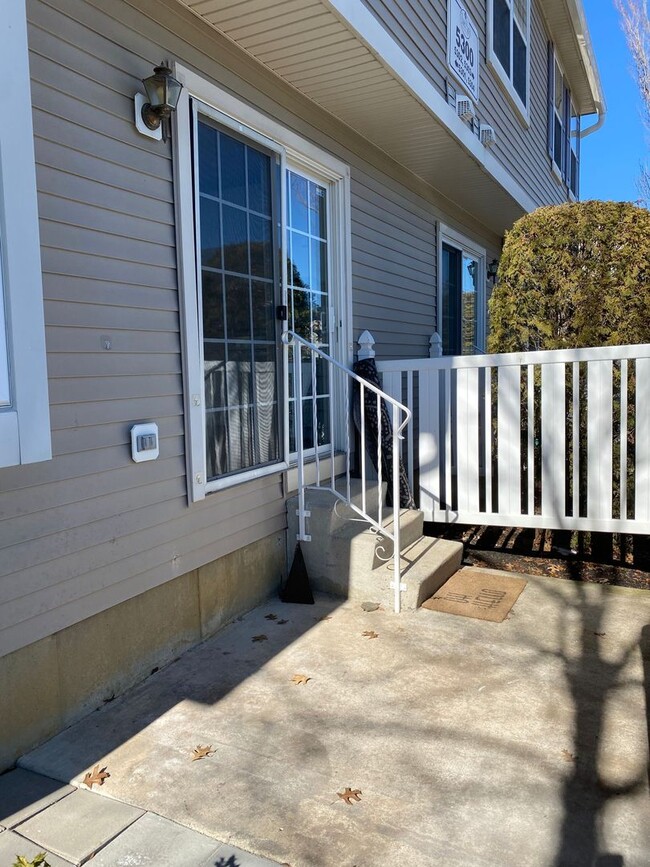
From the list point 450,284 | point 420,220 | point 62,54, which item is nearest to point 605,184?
point 450,284

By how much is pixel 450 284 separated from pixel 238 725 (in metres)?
Result: 5.94

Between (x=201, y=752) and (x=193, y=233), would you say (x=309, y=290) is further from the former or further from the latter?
(x=201, y=752)

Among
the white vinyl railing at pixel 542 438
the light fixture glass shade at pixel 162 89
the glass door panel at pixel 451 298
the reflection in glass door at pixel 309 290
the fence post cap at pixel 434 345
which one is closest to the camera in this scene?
the light fixture glass shade at pixel 162 89

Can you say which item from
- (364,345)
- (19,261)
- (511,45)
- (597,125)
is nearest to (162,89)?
(19,261)

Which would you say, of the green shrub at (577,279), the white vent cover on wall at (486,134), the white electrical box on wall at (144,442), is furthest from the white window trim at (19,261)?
the white vent cover on wall at (486,134)

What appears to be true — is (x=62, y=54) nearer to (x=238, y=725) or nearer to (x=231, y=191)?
(x=231, y=191)

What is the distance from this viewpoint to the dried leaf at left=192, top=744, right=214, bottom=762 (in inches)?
91.1

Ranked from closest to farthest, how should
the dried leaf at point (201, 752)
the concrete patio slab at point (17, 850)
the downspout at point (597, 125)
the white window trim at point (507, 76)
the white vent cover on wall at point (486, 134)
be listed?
the concrete patio slab at point (17, 850) → the dried leaf at point (201, 752) → the white vent cover on wall at point (486, 134) → the white window trim at point (507, 76) → the downspout at point (597, 125)

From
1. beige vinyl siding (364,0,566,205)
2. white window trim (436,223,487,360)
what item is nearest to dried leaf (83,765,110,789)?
beige vinyl siding (364,0,566,205)

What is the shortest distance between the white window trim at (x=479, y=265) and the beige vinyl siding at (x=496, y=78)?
84 cm

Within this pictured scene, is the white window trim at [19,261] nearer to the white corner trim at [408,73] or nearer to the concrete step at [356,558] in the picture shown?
the white corner trim at [408,73]

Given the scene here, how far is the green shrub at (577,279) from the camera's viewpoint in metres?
4.29

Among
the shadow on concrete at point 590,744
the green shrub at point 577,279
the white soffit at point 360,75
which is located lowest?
the shadow on concrete at point 590,744

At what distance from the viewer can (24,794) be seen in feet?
7.02
